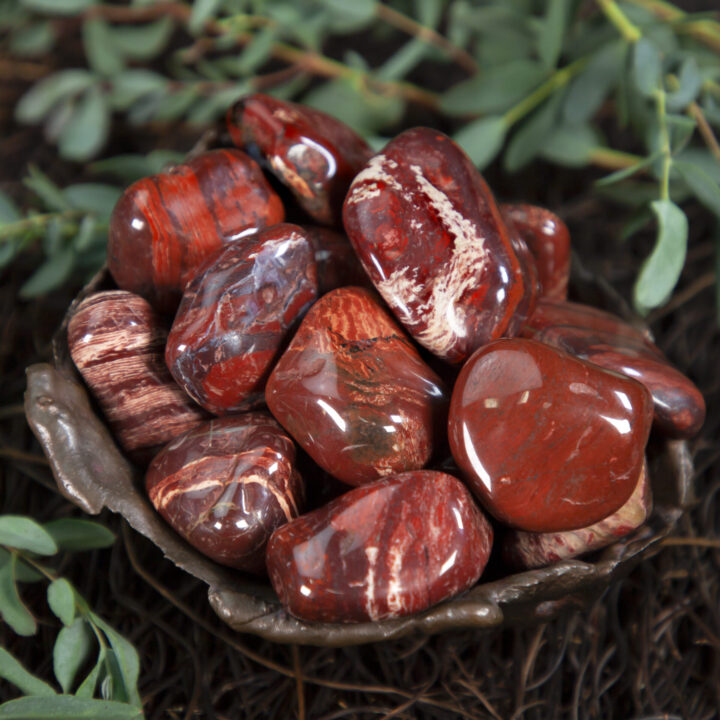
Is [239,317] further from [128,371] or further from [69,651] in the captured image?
[69,651]

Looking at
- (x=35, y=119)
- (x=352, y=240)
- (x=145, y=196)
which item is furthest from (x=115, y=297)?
(x=35, y=119)

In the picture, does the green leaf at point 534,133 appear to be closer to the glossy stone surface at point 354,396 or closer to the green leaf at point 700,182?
the green leaf at point 700,182

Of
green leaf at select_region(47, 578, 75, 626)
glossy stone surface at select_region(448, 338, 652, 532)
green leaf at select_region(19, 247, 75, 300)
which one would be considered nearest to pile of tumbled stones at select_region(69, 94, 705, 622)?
glossy stone surface at select_region(448, 338, 652, 532)

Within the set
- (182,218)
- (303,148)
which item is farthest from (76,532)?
(303,148)

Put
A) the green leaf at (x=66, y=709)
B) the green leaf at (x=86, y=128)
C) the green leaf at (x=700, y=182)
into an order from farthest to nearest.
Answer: the green leaf at (x=86, y=128), the green leaf at (x=700, y=182), the green leaf at (x=66, y=709)

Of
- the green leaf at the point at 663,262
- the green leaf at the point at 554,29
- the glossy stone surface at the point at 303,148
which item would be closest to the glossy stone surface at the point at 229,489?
the glossy stone surface at the point at 303,148
